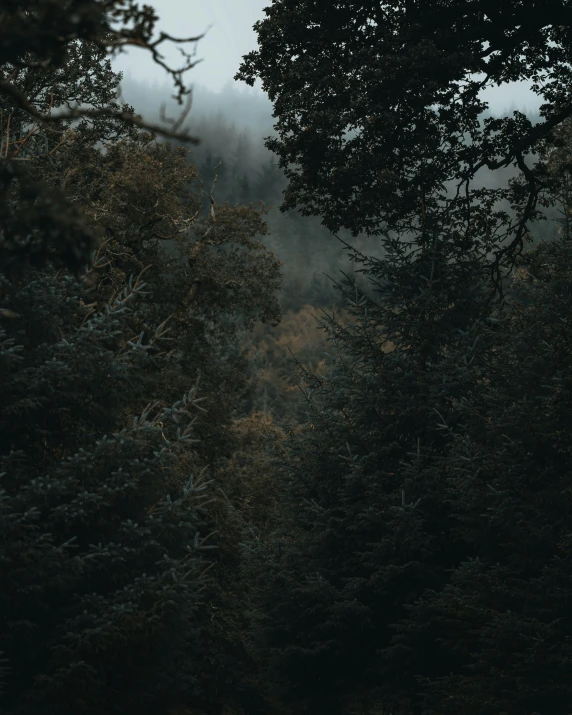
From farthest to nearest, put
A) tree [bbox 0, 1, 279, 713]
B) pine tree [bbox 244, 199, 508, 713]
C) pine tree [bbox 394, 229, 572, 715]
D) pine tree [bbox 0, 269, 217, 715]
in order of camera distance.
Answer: pine tree [bbox 244, 199, 508, 713]
pine tree [bbox 394, 229, 572, 715]
pine tree [bbox 0, 269, 217, 715]
tree [bbox 0, 1, 279, 713]

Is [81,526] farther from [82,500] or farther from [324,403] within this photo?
[324,403]

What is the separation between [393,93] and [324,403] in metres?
5.58

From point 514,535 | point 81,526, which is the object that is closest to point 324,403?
point 514,535

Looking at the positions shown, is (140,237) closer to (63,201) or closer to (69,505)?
(69,505)

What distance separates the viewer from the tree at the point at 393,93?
48.1 ft

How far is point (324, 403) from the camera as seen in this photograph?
16.5 meters

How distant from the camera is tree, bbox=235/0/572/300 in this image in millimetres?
14672

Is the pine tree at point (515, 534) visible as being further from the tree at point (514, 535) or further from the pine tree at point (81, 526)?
the pine tree at point (81, 526)

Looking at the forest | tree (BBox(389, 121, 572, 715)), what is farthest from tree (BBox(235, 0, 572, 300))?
tree (BBox(389, 121, 572, 715))

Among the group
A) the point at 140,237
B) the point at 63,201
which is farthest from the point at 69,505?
the point at 140,237

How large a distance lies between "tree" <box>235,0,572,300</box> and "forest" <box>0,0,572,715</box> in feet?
0.20

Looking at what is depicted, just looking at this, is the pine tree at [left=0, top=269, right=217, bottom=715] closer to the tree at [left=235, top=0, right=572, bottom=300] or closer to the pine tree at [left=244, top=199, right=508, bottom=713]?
the pine tree at [left=244, top=199, right=508, bottom=713]

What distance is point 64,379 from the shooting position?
10.6m

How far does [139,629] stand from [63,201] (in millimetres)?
5703
